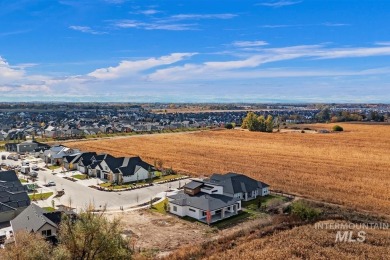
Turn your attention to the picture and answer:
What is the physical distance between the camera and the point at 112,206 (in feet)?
119

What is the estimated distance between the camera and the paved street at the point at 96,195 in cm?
3728

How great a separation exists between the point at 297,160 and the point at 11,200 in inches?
1892

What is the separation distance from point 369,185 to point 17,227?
133 ft

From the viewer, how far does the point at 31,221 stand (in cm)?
2675

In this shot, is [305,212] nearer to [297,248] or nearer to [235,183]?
[297,248]

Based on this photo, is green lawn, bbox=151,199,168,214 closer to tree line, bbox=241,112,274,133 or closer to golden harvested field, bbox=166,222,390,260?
golden harvested field, bbox=166,222,390,260

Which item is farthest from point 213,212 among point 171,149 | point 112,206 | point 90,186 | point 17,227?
point 171,149

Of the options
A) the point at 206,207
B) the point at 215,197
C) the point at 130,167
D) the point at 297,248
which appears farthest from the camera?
the point at 130,167

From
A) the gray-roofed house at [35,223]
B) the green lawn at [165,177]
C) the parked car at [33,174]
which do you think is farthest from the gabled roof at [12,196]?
the green lawn at [165,177]

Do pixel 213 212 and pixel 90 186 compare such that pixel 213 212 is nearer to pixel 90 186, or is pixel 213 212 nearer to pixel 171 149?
pixel 90 186

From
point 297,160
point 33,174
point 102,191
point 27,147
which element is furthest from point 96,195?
point 27,147

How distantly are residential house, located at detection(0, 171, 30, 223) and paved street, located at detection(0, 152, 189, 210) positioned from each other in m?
3.18

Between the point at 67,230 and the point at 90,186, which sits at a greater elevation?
the point at 67,230

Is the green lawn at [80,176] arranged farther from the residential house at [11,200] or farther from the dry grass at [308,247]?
the dry grass at [308,247]
